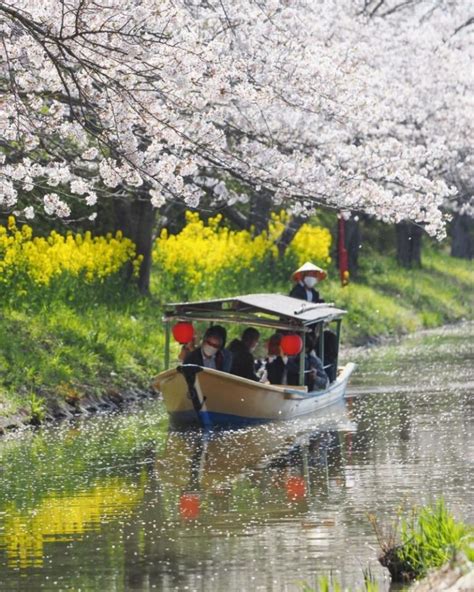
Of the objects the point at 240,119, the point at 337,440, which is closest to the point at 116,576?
the point at 337,440

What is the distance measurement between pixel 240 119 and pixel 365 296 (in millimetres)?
15006

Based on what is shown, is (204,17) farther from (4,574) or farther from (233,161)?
(4,574)

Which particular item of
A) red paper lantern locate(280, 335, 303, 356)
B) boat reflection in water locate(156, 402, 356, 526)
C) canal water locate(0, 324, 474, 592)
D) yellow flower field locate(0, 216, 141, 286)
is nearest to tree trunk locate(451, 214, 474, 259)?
yellow flower field locate(0, 216, 141, 286)

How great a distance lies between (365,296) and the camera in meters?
38.5

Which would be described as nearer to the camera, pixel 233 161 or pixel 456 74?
pixel 233 161

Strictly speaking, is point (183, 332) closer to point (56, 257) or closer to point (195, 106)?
point (56, 257)

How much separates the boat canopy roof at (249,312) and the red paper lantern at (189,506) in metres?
6.07

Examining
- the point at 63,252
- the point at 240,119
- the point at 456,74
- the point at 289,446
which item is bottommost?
the point at 289,446

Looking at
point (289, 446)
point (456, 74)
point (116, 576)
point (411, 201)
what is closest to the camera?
point (116, 576)

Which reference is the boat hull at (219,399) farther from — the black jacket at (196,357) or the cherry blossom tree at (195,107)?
the cherry blossom tree at (195,107)

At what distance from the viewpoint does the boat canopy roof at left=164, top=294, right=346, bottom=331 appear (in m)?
20.5

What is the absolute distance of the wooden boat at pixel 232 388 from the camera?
1980cm

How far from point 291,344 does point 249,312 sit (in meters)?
0.73

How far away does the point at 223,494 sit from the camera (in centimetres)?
1452
